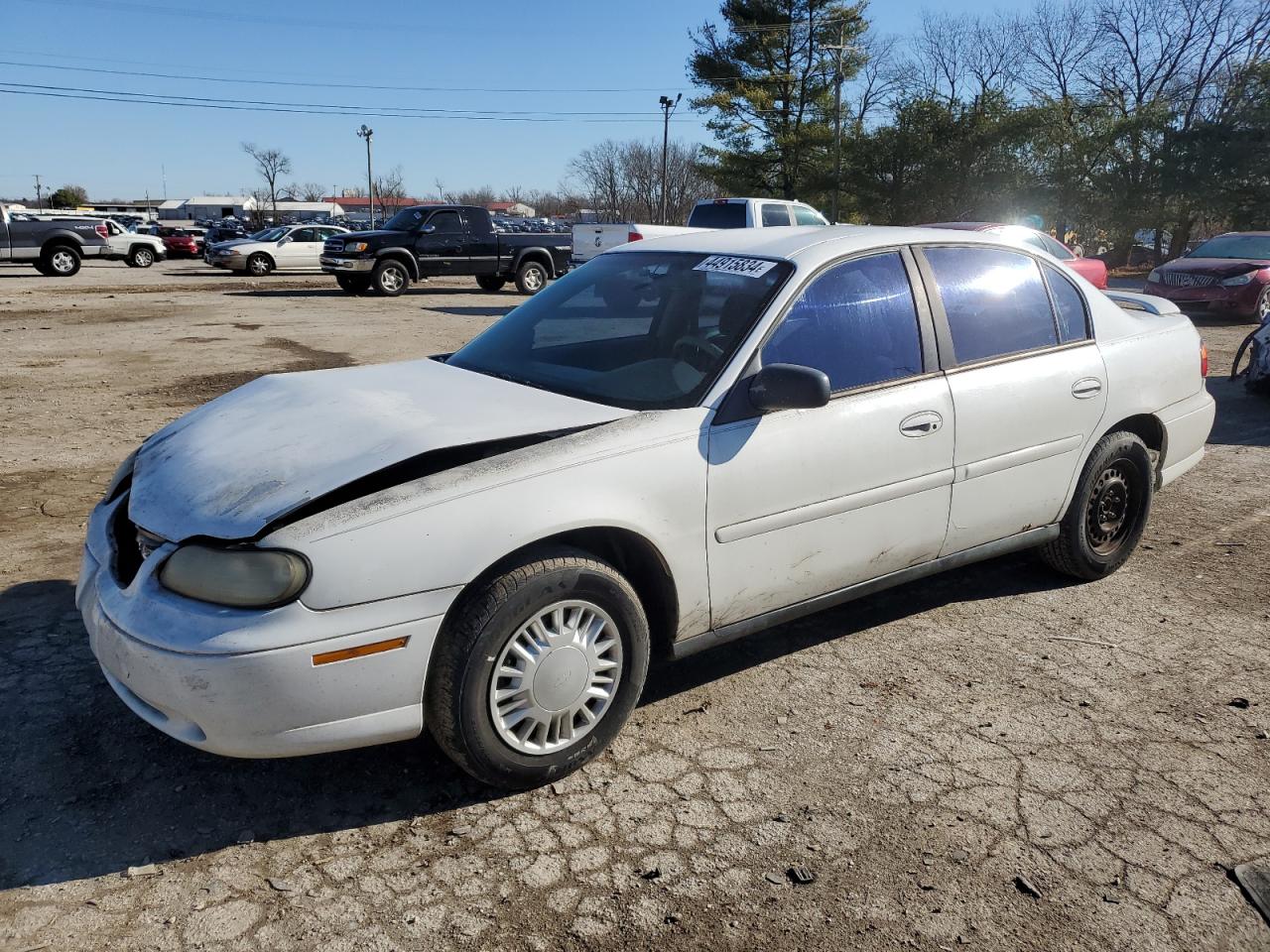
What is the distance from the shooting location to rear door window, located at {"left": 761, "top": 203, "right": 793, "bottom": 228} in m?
16.7

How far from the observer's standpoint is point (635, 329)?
153 inches

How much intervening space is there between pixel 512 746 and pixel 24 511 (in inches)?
158

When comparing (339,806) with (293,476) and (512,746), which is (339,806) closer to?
(512,746)

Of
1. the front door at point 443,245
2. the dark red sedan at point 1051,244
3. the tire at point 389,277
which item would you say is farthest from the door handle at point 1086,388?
the tire at point 389,277

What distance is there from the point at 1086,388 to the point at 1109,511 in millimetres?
721

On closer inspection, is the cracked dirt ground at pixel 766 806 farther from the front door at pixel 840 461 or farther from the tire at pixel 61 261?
the tire at pixel 61 261

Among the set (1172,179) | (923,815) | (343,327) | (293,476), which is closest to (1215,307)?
(343,327)

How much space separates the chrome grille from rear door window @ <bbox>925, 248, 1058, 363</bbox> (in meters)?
13.2

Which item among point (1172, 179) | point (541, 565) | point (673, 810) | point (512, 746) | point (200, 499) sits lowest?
point (673, 810)

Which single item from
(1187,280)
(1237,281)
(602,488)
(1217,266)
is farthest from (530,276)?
(602,488)

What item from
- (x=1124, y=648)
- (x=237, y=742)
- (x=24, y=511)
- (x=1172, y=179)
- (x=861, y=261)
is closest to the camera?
(x=237, y=742)

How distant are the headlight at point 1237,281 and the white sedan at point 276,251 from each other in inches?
834

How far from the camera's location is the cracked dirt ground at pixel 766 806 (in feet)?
7.89

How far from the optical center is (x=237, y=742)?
2.54 meters
